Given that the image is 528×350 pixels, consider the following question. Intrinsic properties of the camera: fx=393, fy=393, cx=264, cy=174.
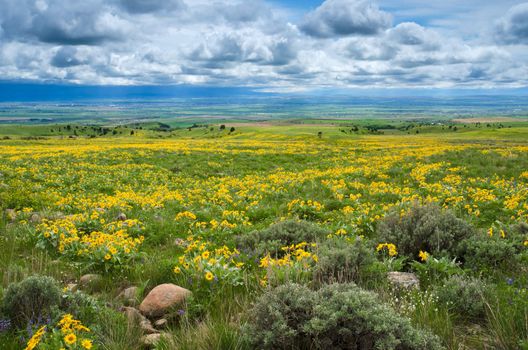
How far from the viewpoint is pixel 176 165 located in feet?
88.0

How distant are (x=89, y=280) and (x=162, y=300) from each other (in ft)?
6.01

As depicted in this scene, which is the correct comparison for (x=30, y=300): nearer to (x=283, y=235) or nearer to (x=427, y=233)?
(x=283, y=235)

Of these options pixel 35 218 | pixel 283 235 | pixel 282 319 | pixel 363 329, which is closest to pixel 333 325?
pixel 363 329

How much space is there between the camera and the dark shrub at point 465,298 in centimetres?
517

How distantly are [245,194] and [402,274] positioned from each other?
9.92 meters

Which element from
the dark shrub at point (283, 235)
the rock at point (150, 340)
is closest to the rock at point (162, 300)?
the rock at point (150, 340)

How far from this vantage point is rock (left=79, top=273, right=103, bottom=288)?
21.8 feet

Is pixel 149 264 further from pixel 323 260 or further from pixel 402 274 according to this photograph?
pixel 402 274

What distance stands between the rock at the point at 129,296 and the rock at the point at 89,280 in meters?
0.62

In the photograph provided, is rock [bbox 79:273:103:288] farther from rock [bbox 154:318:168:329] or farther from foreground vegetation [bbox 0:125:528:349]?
rock [bbox 154:318:168:329]

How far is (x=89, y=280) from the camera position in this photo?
668 cm

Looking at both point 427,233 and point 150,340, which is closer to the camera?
point 150,340

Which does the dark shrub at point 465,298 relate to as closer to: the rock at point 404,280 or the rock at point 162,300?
the rock at point 404,280

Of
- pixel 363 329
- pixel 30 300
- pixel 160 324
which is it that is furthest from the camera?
pixel 160 324
